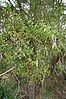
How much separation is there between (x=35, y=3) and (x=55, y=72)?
1.03 m

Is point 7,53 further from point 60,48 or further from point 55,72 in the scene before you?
point 55,72

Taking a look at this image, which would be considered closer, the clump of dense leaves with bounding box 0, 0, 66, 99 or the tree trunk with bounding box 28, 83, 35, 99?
the clump of dense leaves with bounding box 0, 0, 66, 99

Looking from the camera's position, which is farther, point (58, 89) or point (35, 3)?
point (58, 89)

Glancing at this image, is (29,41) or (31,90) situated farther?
(31,90)

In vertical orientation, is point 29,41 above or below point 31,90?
above

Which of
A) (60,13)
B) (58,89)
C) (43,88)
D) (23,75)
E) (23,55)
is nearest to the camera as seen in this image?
(23,55)

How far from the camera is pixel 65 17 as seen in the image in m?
2.85

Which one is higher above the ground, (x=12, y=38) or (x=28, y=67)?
(x=12, y=38)

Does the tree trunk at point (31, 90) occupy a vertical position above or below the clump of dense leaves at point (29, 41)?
below

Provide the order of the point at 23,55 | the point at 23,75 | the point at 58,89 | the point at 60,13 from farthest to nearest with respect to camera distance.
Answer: the point at 58,89, the point at 60,13, the point at 23,75, the point at 23,55

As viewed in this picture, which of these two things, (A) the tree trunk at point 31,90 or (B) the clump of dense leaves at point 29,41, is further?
(A) the tree trunk at point 31,90

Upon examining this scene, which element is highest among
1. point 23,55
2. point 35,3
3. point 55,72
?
point 35,3

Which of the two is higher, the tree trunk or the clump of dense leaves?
the clump of dense leaves

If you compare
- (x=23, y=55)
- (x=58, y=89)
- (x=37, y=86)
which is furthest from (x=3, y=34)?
(x=58, y=89)
